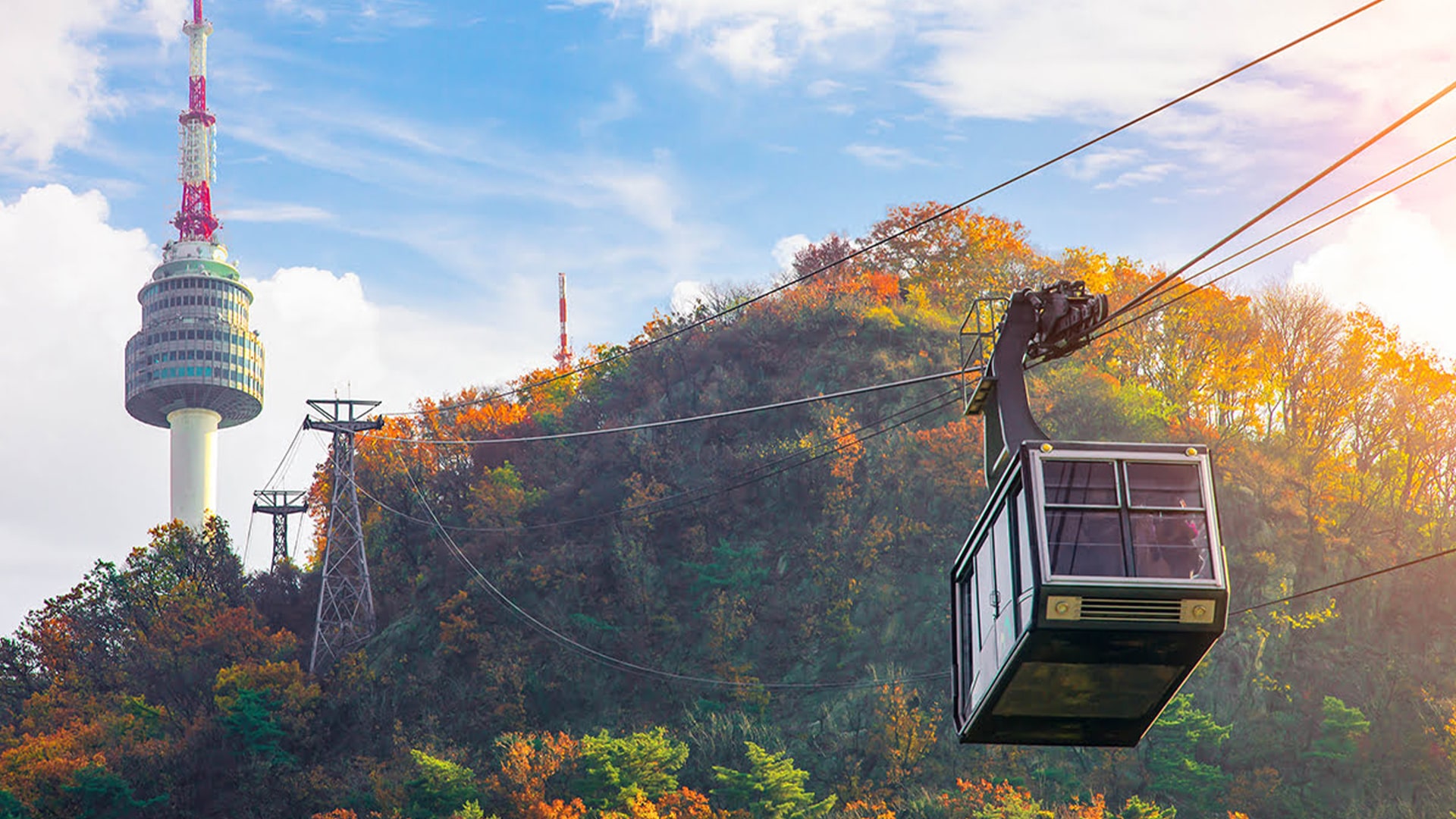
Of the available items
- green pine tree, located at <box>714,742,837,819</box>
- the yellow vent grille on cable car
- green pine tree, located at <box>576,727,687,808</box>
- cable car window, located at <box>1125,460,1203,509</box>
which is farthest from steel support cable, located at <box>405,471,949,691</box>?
the yellow vent grille on cable car

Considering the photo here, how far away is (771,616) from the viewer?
204 feet

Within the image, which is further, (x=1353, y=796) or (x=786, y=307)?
(x=786, y=307)

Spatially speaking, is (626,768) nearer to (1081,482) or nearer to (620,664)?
(620,664)

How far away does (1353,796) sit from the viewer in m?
51.4

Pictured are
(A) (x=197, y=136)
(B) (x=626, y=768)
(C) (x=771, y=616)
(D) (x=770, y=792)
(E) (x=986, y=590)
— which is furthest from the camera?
(A) (x=197, y=136)

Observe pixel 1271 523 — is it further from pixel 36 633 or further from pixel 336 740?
pixel 36 633

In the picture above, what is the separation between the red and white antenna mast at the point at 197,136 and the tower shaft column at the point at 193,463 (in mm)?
19246

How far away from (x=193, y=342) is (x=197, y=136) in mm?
19217

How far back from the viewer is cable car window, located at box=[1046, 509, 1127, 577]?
58.5 feet

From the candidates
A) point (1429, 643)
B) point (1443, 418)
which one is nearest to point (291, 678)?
point (1429, 643)

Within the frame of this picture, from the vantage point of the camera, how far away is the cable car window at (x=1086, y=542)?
17844mm

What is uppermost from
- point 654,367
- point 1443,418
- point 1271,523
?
point 654,367

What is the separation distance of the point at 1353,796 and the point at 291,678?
3970 centimetres

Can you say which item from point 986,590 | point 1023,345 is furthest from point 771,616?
point 986,590
